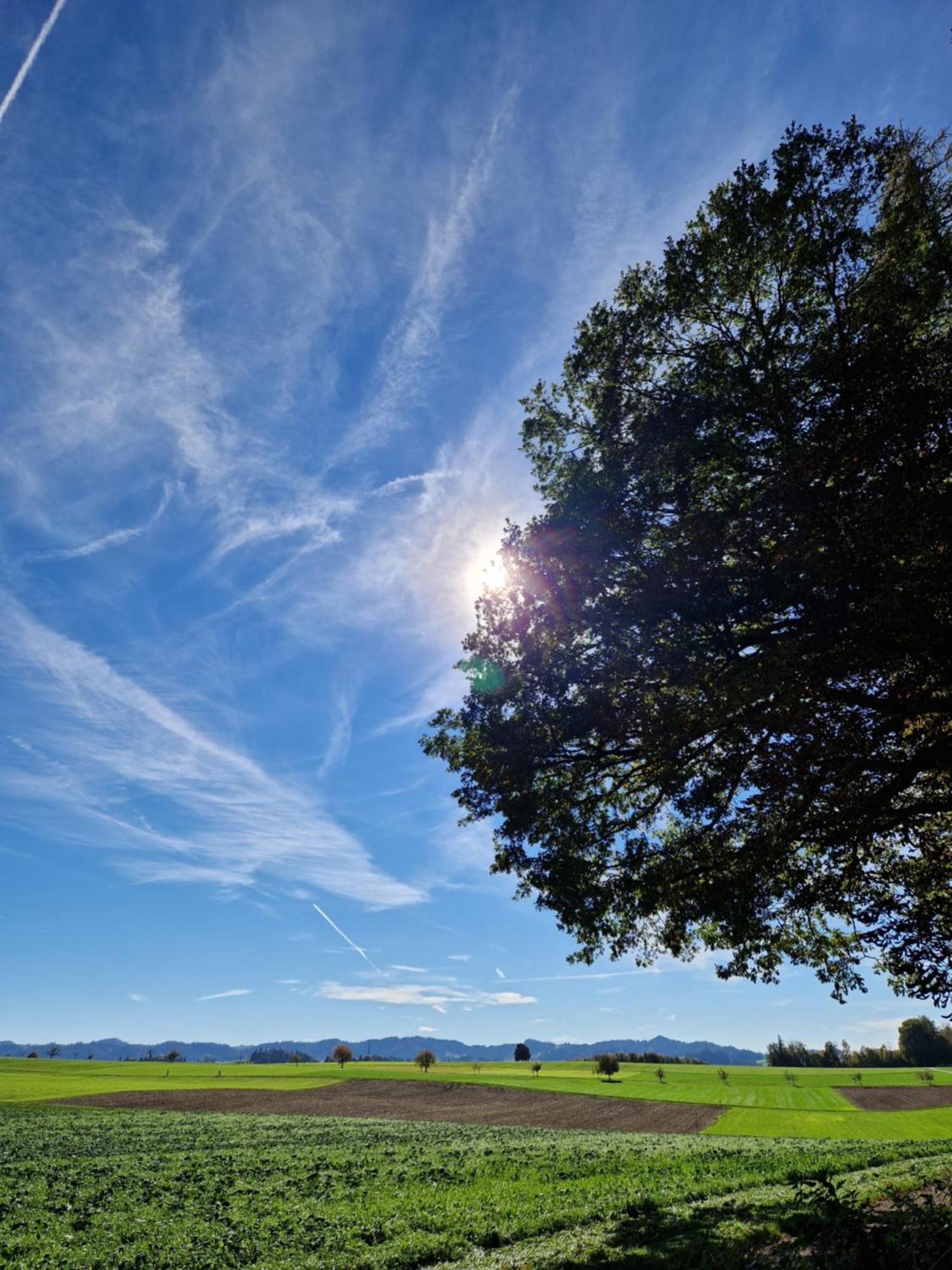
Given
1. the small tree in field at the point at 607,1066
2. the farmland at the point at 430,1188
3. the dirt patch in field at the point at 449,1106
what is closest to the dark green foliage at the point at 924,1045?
the small tree in field at the point at 607,1066

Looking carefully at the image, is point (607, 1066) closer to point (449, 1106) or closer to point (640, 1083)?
point (640, 1083)

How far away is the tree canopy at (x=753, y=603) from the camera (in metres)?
11.2

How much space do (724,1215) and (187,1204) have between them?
13.8 meters

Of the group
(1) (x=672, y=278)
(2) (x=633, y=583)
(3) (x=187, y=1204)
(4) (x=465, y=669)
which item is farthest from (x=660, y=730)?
(3) (x=187, y=1204)

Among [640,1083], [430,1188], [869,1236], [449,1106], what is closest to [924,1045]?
[640,1083]

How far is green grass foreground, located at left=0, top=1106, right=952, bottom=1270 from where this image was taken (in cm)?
1291

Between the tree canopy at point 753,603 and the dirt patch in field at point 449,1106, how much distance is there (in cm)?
3729

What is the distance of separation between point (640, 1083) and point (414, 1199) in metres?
86.0

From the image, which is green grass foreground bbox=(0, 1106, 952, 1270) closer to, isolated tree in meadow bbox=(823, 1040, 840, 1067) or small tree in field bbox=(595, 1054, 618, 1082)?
small tree in field bbox=(595, 1054, 618, 1082)

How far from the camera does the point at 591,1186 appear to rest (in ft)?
62.0

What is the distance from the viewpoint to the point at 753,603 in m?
12.2

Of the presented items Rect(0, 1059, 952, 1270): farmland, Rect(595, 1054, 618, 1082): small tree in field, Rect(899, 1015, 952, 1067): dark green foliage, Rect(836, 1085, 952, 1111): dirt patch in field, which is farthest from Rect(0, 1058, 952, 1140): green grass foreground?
Rect(899, 1015, 952, 1067): dark green foliage

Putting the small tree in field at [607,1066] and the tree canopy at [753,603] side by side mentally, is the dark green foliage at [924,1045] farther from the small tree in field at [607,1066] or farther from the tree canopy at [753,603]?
the tree canopy at [753,603]

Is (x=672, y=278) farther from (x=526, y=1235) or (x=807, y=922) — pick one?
(x=526, y=1235)
